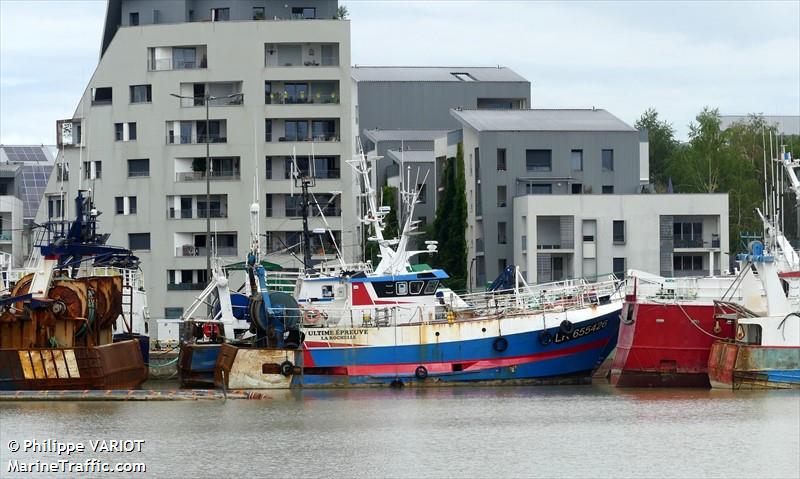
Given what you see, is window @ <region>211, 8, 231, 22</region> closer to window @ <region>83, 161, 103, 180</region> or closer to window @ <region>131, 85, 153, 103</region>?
window @ <region>131, 85, 153, 103</region>

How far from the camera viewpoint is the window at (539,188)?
77000 mm

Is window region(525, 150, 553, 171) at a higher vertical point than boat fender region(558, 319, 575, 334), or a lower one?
higher

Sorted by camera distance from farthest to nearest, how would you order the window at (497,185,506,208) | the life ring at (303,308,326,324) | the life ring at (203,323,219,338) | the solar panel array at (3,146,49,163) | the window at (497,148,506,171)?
the solar panel array at (3,146,49,163) < the window at (497,185,506,208) < the window at (497,148,506,171) < the life ring at (203,323,219,338) < the life ring at (303,308,326,324)

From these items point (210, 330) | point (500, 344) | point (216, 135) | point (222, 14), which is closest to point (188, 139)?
point (216, 135)

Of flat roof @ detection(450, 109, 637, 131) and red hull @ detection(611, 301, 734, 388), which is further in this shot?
flat roof @ detection(450, 109, 637, 131)

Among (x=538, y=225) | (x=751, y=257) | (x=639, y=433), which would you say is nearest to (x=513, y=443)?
(x=639, y=433)

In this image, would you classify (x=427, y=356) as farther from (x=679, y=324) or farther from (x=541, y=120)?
(x=541, y=120)

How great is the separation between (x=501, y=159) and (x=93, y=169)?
810 inches

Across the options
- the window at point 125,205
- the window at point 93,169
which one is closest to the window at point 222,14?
the window at point 93,169

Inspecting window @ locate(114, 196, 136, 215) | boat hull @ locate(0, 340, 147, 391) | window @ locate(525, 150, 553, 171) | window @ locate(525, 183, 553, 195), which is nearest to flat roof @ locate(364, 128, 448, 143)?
window @ locate(525, 150, 553, 171)

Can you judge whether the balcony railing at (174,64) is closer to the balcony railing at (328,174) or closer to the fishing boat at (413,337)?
the balcony railing at (328,174)

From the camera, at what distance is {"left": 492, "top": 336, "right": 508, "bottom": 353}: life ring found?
51.0 m

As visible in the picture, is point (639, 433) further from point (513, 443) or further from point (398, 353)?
point (398, 353)

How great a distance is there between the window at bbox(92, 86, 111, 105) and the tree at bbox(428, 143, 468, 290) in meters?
18.1
